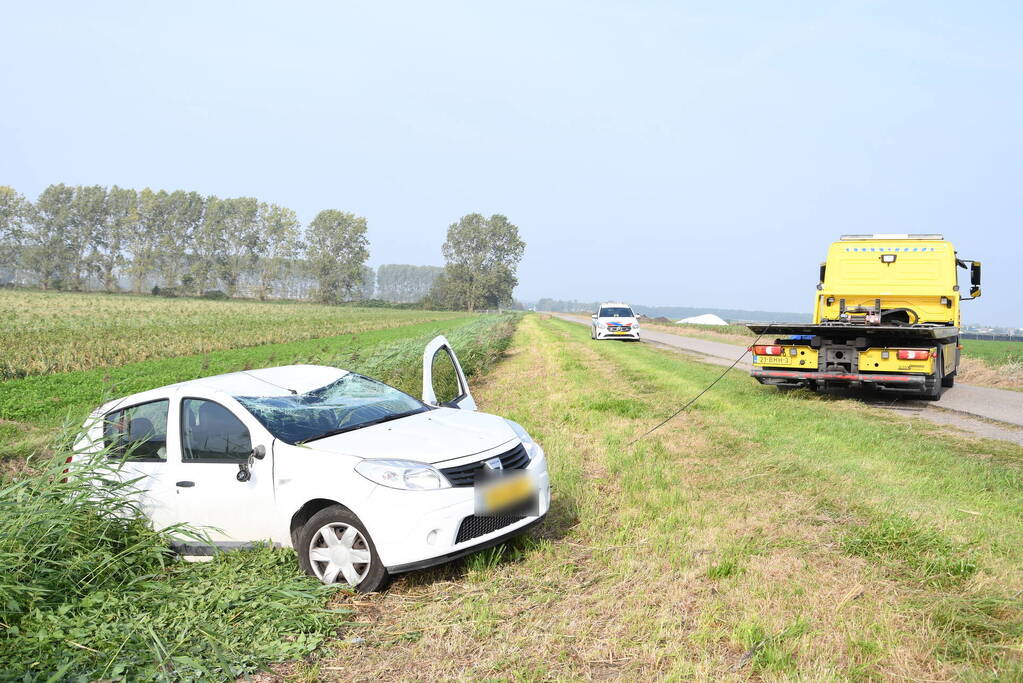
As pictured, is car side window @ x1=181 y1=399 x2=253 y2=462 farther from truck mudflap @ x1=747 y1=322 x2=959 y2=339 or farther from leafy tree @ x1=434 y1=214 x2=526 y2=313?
leafy tree @ x1=434 y1=214 x2=526 y2=313

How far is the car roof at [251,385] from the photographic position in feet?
17.9

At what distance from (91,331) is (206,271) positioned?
3702 inches

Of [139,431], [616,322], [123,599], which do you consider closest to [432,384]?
[139,431]

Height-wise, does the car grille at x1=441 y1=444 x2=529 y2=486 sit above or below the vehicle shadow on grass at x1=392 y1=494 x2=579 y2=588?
above

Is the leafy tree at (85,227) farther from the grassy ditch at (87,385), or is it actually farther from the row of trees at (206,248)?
the grassy ditch at (87,385)

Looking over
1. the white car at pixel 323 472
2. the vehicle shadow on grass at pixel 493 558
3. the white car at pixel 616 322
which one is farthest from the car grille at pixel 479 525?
the white car at pixel 616 322

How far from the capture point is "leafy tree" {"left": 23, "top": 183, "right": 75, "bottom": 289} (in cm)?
10669

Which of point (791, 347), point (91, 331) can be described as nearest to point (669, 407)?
point (791, 347)

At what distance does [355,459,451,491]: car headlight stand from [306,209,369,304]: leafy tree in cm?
12471

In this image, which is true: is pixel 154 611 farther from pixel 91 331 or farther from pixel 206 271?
pixel 206 271

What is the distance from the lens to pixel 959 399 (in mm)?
13352

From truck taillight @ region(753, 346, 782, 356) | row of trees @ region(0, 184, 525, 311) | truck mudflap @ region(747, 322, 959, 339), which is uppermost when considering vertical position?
row of trees @ region(0, 184, 525, 311)

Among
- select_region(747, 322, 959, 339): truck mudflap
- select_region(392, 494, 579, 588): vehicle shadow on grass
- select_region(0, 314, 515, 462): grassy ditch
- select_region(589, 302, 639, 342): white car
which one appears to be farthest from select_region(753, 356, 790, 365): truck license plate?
select_region(589, 302, 639, 342): white car

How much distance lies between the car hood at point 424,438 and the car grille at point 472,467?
4.0 inches
